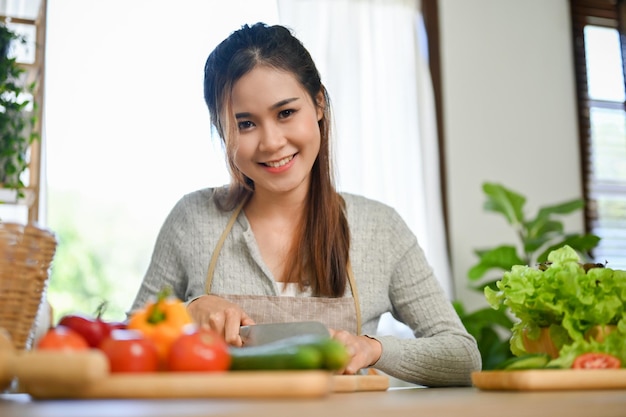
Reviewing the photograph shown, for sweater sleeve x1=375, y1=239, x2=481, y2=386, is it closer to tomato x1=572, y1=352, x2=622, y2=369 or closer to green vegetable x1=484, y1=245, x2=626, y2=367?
green vegetable x1=484, y1=245, x2=626, y2=367

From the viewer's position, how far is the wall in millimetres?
4281

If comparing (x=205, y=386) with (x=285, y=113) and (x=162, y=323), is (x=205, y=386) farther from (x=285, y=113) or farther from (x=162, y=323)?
(x=285, y=113)

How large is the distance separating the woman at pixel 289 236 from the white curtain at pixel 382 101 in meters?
1.81

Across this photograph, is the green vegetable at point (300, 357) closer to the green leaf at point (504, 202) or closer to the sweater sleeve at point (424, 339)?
the sweater sleeve at point (424, 339)

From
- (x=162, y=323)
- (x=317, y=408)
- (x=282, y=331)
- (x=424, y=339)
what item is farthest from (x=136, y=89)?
(x=317, y=408)

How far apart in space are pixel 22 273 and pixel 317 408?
0.57 m

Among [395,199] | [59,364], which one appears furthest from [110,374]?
[395,199]

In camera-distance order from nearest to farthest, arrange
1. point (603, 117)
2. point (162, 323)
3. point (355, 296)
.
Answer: point (162, 323) < point (355, 296) < point (603, 117)

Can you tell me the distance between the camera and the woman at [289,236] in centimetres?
187

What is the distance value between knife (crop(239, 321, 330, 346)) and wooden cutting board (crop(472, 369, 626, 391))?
0.27 metres

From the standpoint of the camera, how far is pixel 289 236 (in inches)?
82.7

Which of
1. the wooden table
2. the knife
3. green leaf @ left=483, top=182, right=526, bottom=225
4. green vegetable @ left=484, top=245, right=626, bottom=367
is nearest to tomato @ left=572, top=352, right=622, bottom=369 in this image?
green vegetable @ left=484, top=245, right=626, bottom=367

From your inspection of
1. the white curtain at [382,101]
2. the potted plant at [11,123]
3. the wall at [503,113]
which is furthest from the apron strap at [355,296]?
the wall at [503,113]

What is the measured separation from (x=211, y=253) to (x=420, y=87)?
2.38 metres
